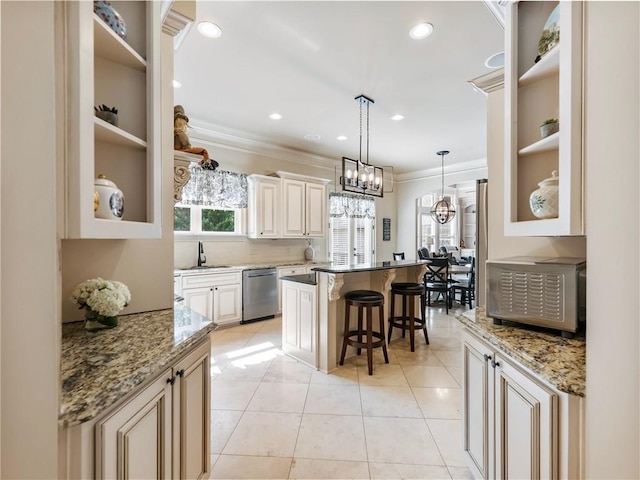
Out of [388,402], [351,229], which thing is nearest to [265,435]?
[388,402]

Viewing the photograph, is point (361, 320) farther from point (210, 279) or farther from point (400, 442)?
point (210, 279)

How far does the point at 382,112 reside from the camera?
13.4 feet

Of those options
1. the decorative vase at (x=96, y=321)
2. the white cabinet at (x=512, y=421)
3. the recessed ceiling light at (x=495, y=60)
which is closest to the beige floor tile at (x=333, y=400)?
the white cabinet at (x=512, y=421)

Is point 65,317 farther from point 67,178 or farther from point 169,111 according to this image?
point 169,111

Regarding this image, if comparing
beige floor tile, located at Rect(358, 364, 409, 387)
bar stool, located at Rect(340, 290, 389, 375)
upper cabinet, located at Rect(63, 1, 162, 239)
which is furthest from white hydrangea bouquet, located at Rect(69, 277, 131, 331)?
beige floor tile, located at Rect(358, 364, 409, 387)

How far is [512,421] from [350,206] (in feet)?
19.0

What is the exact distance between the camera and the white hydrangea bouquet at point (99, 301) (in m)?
1.31

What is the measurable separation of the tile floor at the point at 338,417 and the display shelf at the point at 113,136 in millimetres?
1861

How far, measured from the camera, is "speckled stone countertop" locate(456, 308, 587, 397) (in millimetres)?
997

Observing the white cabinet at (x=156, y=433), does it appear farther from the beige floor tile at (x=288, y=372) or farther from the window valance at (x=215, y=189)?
the window valance at (x=215, y=189)

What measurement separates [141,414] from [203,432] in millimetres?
595

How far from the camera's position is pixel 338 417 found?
2.30 metres

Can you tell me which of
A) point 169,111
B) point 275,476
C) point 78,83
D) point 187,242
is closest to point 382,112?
point 169,111
